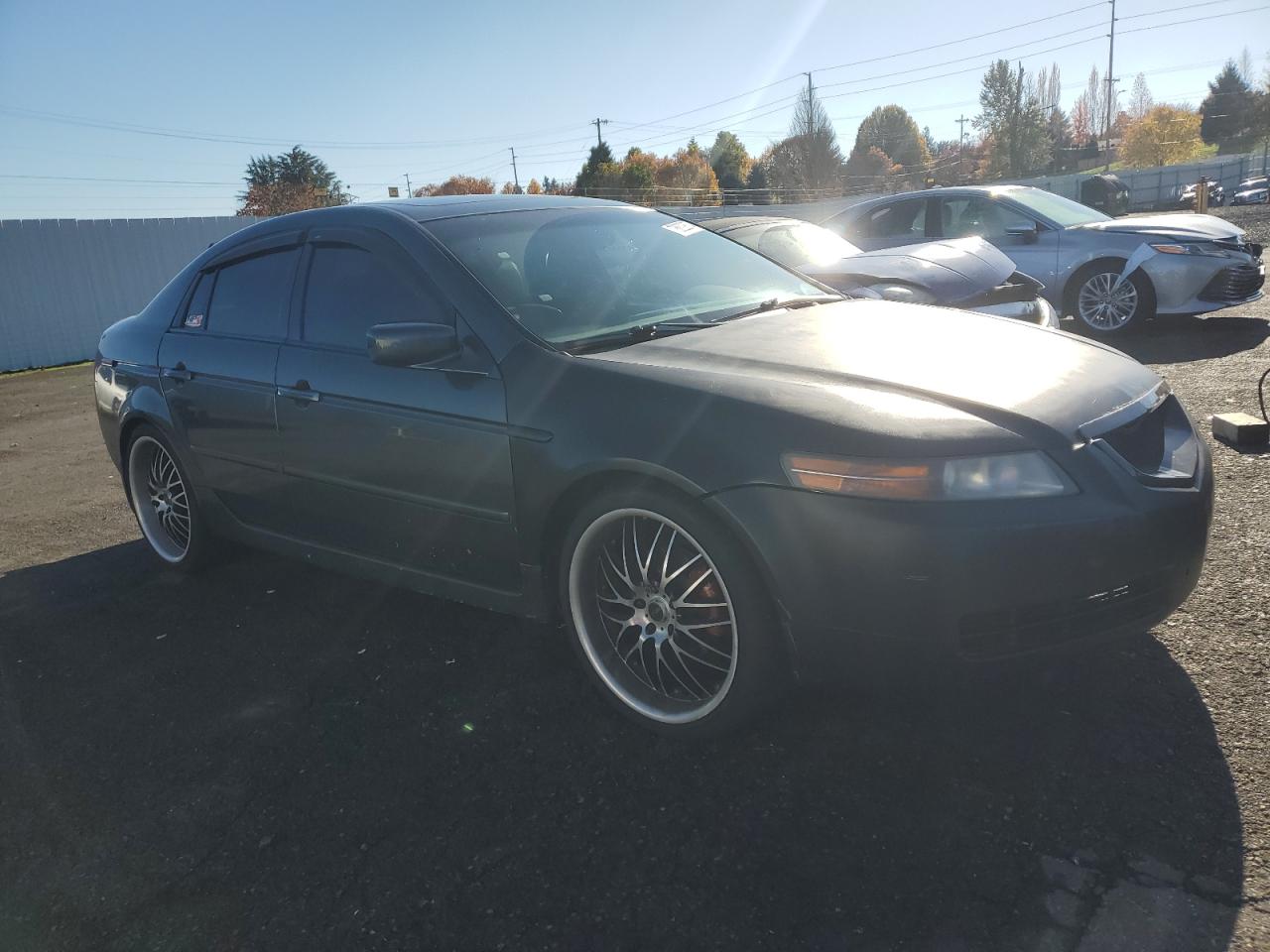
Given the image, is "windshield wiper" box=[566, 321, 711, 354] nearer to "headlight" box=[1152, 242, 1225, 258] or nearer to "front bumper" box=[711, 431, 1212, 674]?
"front bumper" box=[711, 431, 1212, 674]

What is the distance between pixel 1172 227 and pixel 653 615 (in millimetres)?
8169

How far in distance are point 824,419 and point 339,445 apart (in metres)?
1.88

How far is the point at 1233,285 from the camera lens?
8.48 m

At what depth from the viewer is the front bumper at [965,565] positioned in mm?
2238

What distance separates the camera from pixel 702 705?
2.69 metres

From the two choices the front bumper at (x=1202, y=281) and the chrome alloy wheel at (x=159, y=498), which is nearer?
the chrome alloy wheel at (x=159, y=498)

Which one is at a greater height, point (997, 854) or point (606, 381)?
point (606, 381)

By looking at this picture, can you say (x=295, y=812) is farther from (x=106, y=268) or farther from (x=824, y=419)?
(x=106, y=268)

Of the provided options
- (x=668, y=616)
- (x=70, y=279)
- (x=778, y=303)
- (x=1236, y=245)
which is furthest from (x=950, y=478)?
(x=70, y=279)

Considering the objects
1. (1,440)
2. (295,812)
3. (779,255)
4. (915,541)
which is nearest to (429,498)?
(295,812)

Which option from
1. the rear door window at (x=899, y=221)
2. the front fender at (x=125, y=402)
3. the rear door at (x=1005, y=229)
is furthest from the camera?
the rear door window at (x=899, y=221)

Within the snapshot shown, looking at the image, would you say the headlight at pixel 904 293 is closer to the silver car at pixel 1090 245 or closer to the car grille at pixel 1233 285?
the silver car at pixel 1090 245

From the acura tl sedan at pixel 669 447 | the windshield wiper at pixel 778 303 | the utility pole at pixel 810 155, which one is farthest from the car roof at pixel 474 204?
the utility pole at pixel 810 155

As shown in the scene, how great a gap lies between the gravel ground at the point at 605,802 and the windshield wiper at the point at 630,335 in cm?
111
